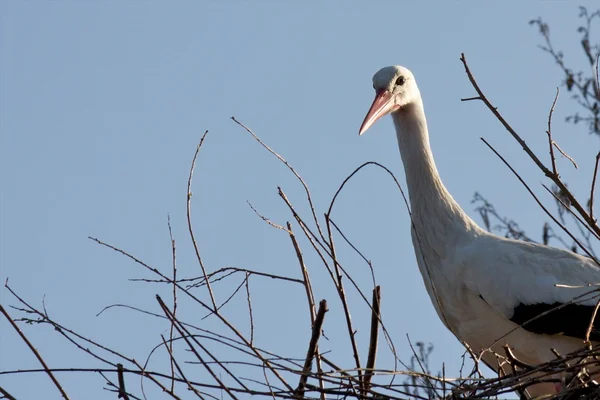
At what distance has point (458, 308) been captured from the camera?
18.5ft

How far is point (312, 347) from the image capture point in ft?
10.6

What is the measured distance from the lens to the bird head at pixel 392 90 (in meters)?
Result: 6.11

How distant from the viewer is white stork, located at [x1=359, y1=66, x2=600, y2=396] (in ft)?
18.0

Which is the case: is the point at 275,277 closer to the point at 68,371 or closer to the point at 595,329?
the point at 68,371

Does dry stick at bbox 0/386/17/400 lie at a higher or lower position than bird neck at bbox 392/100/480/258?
lower

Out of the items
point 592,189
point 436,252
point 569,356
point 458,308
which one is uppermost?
point 436,252

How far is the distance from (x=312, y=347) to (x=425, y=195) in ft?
9.72

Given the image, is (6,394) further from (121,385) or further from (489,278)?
(489,278)

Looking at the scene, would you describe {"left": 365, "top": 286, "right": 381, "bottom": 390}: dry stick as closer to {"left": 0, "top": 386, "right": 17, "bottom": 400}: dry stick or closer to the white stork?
{"left": 0, "top": 386, "right": 17, "bottom": 400}: dry stick

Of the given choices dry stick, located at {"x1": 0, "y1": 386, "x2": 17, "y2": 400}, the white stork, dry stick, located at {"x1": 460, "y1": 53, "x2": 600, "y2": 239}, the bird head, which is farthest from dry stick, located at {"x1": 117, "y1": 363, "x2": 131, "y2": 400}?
the bird head

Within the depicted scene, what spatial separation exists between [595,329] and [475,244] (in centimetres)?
77

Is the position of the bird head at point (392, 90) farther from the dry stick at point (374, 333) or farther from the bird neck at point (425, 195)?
the dry stick at point (374, 333)

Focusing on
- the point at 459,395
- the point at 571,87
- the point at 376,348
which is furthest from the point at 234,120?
the point at 571,87

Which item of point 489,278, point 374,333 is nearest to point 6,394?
point 374,333
